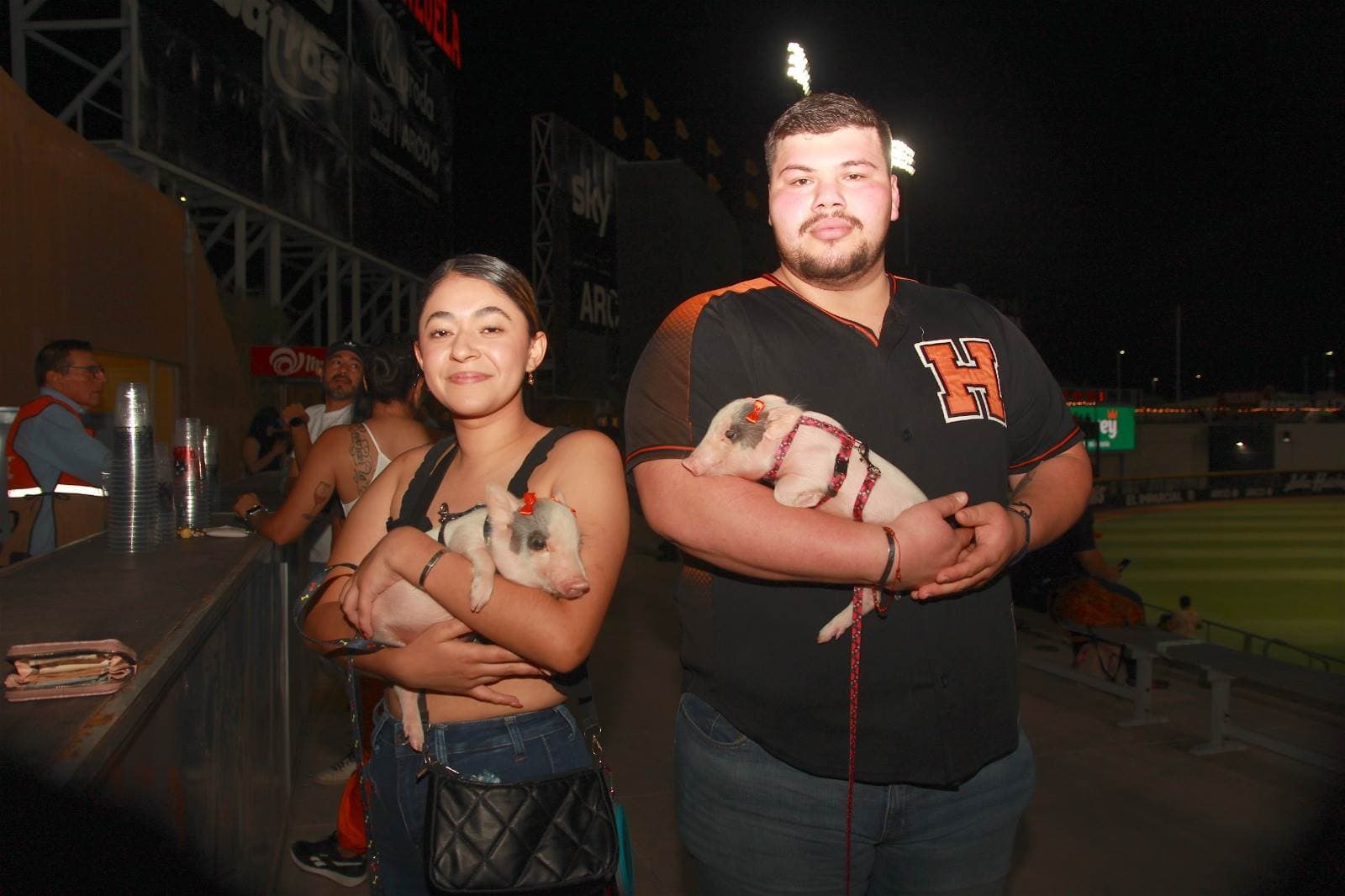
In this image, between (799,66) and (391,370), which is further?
(799,66)

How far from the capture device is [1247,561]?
83.8 ft

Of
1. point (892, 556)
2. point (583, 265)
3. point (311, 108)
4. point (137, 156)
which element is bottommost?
point (892, 556)

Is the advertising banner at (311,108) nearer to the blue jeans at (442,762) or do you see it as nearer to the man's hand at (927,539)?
the blue jeans at (442,762)

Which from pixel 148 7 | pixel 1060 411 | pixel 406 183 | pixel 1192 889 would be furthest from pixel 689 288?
pixel 1060 411

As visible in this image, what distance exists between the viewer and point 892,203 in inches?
69.4

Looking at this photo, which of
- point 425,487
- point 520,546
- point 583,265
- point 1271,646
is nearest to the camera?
point 520,546

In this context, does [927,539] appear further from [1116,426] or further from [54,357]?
[1116,426]

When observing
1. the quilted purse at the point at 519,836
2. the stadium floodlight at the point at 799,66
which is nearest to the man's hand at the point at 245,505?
the quilted purse at the point at 519,836

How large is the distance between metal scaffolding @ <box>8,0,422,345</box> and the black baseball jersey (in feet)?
32.9

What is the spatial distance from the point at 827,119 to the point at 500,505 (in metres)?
0.93

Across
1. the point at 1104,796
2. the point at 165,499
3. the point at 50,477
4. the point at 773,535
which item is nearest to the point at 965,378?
the point at 773,535

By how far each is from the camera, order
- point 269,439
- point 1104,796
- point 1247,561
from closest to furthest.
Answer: point 1104,796 < point 269,439 < point 1247,561

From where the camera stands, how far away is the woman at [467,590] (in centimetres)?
166

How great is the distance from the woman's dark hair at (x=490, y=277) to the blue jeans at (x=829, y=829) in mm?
905
